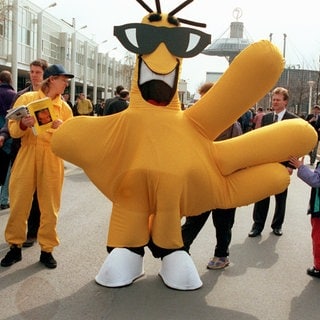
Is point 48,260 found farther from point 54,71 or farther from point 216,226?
point 54,71

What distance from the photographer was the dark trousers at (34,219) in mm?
5121

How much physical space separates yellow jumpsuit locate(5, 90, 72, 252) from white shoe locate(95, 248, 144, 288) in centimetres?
77

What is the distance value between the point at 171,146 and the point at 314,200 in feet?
5.34

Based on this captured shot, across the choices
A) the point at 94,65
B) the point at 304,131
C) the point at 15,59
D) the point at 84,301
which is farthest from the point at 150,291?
the point at 94,65

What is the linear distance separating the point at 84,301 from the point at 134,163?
1.15 m

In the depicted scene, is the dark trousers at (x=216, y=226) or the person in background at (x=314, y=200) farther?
the dark trousers at (x=216, y=226)

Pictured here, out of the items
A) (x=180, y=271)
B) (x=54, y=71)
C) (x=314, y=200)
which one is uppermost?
(x=54, y=71)

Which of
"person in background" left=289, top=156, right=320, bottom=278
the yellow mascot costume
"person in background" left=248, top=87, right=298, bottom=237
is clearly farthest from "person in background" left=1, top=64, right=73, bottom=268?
"person in background" left=248, top=87, right=298, bottom=237

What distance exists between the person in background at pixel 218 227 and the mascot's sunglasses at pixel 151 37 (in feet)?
3.08

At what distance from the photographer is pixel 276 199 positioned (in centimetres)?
613

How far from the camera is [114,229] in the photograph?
3.90 metres

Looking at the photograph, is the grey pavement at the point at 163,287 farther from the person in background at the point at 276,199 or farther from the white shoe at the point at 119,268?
the person in background at the point at 276,199

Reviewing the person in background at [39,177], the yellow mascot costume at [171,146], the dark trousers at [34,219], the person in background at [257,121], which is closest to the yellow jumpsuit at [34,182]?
the person in background at [39,177]

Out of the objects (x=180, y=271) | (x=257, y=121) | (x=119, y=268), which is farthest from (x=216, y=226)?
(x=257, y=121)
